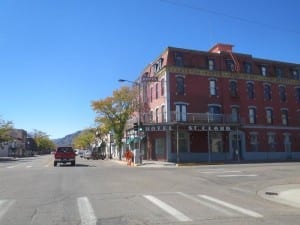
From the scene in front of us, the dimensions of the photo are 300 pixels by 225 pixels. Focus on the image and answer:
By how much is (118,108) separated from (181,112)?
16232 mm

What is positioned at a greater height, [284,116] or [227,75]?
[227,75]

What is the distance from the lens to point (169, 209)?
1150cm

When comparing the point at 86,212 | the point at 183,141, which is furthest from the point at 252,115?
the point at 86,212

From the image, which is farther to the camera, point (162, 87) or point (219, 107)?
point (219, 107)

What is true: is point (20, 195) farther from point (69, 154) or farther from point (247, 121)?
point (247, 121)

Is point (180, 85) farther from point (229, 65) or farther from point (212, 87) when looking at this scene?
point (229, 65)

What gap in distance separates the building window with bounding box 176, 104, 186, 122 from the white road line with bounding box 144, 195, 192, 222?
3157 centimetres

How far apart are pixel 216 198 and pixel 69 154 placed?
2802 cm

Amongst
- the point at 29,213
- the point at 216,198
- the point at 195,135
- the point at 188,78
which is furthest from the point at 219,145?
→ the point at 29,213

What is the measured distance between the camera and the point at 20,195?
1502 cm

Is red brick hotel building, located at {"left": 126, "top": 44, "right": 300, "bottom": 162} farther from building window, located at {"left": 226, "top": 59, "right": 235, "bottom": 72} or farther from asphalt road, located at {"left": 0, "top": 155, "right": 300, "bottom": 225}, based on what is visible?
asphalt road, located at {"left": 0, "top": 155, "right": 300, "bottom": 225}

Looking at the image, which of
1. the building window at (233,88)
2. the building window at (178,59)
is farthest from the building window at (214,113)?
the building window at (178,59)

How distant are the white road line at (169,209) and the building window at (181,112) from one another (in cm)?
3157

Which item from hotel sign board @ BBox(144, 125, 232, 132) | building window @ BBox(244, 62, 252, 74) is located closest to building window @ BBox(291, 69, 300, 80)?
building window @ BBox(244, 62, 252, 74)
